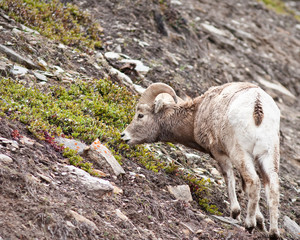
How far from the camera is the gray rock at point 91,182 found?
5914 millimetres

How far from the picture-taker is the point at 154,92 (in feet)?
31.0

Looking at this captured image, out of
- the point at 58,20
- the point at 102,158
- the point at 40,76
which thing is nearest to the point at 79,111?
the point at 40,76

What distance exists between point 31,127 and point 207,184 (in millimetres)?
3826

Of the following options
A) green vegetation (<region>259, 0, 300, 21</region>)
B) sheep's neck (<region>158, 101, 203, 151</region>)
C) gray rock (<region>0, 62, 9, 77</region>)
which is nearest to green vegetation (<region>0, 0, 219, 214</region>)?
gray rock (<region>0, 62, 9, 77</region>)

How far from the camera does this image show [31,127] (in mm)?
6871

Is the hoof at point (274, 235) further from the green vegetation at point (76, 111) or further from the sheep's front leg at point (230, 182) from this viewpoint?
the green vegetation at point (76, 111)

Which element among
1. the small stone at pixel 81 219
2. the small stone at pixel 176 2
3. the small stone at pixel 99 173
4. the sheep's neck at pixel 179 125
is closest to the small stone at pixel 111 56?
the sheep's neck at pixel 179 125

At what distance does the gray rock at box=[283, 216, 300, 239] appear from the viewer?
829 cm

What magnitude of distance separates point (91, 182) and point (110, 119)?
3.45 meters

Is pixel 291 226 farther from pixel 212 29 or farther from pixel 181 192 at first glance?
pixel 212 29

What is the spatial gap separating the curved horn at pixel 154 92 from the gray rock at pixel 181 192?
231 cm

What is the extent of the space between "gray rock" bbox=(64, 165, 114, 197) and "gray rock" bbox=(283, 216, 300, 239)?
Result: 4.06m

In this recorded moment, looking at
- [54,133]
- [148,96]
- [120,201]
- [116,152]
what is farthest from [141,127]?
[120,201]

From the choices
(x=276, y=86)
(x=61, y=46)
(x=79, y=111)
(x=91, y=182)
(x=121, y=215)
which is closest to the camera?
(x=121, y=215)
